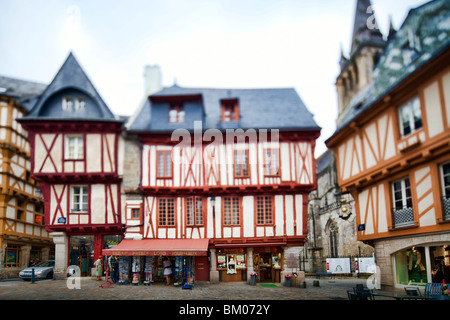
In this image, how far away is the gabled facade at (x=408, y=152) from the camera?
13391 mm

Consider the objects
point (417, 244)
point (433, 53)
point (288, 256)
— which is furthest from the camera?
point (288, 256)

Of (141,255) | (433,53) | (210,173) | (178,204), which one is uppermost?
(433,53)

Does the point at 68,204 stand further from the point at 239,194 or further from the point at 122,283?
the point at 239,194

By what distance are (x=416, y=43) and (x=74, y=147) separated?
1547 cm

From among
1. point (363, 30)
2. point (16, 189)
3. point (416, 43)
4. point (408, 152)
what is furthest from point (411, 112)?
point (363, 30)

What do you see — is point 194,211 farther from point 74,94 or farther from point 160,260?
point 74,94

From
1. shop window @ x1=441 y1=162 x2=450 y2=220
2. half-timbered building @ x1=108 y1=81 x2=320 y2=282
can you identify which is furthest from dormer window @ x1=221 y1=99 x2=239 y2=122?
shop window @ x1=441 y1=162 x2=450 y2=220

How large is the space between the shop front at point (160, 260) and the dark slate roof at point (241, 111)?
5.58 m

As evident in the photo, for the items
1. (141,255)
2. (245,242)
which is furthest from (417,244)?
(141,255)

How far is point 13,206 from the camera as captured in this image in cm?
2522

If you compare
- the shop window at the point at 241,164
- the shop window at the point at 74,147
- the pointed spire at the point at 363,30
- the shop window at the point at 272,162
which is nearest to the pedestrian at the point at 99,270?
the shop window at the point at 74,147

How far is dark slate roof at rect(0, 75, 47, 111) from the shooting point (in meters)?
24.6

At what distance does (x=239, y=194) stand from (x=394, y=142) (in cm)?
793

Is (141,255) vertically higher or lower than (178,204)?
lower
